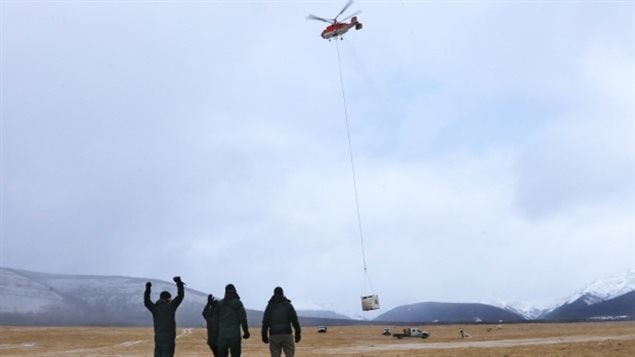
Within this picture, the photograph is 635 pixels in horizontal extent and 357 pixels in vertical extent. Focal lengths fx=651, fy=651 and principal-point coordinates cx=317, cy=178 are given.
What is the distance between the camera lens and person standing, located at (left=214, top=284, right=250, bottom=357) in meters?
14.1

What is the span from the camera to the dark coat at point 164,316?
13.6 meters

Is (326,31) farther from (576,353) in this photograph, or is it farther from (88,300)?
(88,300)

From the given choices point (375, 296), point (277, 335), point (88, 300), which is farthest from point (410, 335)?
point (88, 300)

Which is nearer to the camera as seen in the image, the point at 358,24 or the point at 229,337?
the point at 229,337

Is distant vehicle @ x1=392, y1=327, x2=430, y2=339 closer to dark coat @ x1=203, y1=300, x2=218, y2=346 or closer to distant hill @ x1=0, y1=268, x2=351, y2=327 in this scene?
dark coat @ x1=203, y1=300, x2=218, y2=346

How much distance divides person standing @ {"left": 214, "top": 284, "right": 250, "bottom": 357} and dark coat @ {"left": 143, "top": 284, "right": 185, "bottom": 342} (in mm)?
1009

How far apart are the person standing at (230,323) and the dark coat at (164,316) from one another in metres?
1.01

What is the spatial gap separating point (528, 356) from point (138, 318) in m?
163

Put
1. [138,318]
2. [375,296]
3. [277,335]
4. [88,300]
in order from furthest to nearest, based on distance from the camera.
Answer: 1. [88,300]
2. [138,318]
3. [375,296]
4. [277,335]

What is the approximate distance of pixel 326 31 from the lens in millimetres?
34750

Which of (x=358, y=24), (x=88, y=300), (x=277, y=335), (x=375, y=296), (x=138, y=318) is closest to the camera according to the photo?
(x=277, y=335)

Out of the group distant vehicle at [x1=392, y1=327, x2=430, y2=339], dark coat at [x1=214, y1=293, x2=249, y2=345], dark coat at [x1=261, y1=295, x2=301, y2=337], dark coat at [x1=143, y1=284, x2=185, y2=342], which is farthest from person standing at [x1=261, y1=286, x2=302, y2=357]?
distant vehicle at [x1=392, y1=327, x2=430, y2=339]

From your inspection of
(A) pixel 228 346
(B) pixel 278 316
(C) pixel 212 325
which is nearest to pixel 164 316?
(C) pixel 212 325

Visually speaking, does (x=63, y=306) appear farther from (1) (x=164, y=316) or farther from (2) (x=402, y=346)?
(1) (x=164, y=316)
